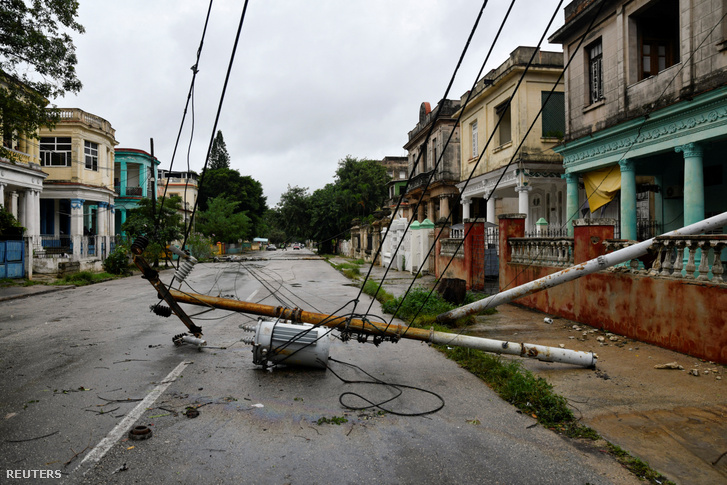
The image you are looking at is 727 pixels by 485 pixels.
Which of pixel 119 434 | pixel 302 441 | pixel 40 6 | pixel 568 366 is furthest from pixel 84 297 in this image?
pixel 568 366

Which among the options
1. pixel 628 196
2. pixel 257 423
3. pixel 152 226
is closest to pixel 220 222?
pixel 152 226

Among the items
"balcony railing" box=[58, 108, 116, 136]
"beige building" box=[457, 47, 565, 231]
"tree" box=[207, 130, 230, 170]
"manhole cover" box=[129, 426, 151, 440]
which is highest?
"tree" box=[207, 130, 230, 170]

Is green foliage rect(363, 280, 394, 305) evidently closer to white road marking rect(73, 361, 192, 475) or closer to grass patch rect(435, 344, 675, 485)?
grass patch rect(435, 344, 675, 485)

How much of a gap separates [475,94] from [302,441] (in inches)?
759

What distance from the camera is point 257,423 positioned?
3990mm

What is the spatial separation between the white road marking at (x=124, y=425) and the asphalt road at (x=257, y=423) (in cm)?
2

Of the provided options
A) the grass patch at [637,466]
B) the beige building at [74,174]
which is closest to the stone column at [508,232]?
the grass patch at [637,466]

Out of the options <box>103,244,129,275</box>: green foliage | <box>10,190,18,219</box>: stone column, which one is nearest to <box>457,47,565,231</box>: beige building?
<box>103,244,129,275</box>: green foliage

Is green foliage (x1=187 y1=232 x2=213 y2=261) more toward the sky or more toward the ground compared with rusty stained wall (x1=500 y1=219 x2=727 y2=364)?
more toward the sky

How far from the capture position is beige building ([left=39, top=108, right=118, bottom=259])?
2797cm

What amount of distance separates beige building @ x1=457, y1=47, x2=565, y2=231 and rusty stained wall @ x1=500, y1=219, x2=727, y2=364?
774cm

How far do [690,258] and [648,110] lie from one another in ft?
19.0

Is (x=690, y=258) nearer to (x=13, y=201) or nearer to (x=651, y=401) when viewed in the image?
(x=651, y=401)

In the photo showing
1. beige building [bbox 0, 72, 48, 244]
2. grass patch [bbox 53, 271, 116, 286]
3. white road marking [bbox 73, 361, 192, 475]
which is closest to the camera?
white road marking [bbox 73, 361, 192, 475]
